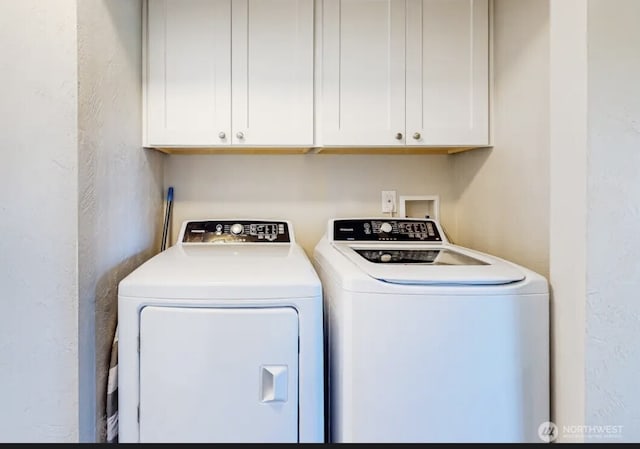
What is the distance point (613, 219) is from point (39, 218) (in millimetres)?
1643

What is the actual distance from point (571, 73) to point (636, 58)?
0.47 feet

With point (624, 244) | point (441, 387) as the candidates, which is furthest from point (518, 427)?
point (624, 244)

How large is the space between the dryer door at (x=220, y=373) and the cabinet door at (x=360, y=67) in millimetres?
955

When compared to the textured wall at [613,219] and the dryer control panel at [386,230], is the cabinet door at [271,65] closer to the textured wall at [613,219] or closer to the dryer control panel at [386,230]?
the dryer control panel at [386,230]

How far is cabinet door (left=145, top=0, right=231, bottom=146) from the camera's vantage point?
1795mm

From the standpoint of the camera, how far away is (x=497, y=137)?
184cm

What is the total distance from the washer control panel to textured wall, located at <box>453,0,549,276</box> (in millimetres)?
984

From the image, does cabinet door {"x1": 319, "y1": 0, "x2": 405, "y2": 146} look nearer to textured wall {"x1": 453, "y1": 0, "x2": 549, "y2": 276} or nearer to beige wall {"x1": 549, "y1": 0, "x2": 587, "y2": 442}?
textured wall {"x1": 453, "y1": 0, "x2": 549, "y2": 276}

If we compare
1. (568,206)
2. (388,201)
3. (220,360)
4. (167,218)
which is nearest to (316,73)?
(388,201)

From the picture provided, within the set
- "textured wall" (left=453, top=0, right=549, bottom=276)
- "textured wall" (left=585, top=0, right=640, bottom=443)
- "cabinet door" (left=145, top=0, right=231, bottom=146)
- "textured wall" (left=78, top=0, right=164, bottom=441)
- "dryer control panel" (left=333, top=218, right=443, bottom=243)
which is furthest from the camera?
"dryer control panel" (left=333, top=218, right=443, bottom=243)

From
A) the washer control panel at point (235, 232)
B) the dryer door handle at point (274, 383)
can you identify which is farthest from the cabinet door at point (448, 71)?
the dryer door handle at point (274, 383)

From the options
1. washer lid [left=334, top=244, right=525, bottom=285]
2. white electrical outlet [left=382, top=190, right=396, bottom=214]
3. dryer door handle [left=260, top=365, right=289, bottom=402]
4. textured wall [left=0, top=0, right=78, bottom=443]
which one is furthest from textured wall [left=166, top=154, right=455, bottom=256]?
dryer door handle [left=260, top=365, right=289, bottom=402]

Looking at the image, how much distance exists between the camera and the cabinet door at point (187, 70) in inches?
70.7

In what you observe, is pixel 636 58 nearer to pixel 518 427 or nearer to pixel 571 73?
pixel 571 73
